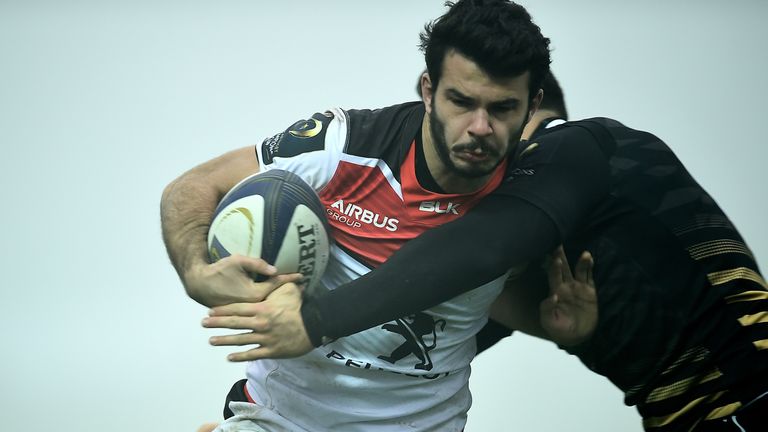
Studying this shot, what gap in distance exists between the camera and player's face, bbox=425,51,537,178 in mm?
1409

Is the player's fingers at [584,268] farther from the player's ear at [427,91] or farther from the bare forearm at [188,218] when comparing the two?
the bare forearm at [188,218]

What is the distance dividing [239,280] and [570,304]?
2.03 feet

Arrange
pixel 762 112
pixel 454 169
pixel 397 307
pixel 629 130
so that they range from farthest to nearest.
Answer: pixel 762 112 < pixel 629 130 < pixel 454 169 < pixel 397 307

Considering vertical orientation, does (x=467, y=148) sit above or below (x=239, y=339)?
above

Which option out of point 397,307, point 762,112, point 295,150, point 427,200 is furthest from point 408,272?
point 762,112

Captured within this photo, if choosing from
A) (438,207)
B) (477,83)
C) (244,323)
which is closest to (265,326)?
(244,323)

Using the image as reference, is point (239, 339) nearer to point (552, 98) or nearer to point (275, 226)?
point (275, 226)

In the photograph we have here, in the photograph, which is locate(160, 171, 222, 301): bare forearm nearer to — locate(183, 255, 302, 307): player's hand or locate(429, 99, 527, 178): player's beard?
locate(183, 255, 302, 307): player's hand

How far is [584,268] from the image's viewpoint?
159cm

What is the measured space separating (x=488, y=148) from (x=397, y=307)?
0.94ft

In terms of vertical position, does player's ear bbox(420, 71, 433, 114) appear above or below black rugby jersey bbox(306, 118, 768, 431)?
above

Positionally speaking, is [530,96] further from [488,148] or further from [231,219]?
[231,219]

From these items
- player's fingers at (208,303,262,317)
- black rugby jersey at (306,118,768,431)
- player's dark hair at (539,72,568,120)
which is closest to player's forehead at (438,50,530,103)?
black rugby jersey at (306,118,768,431)

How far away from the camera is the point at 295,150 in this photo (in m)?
1.50
